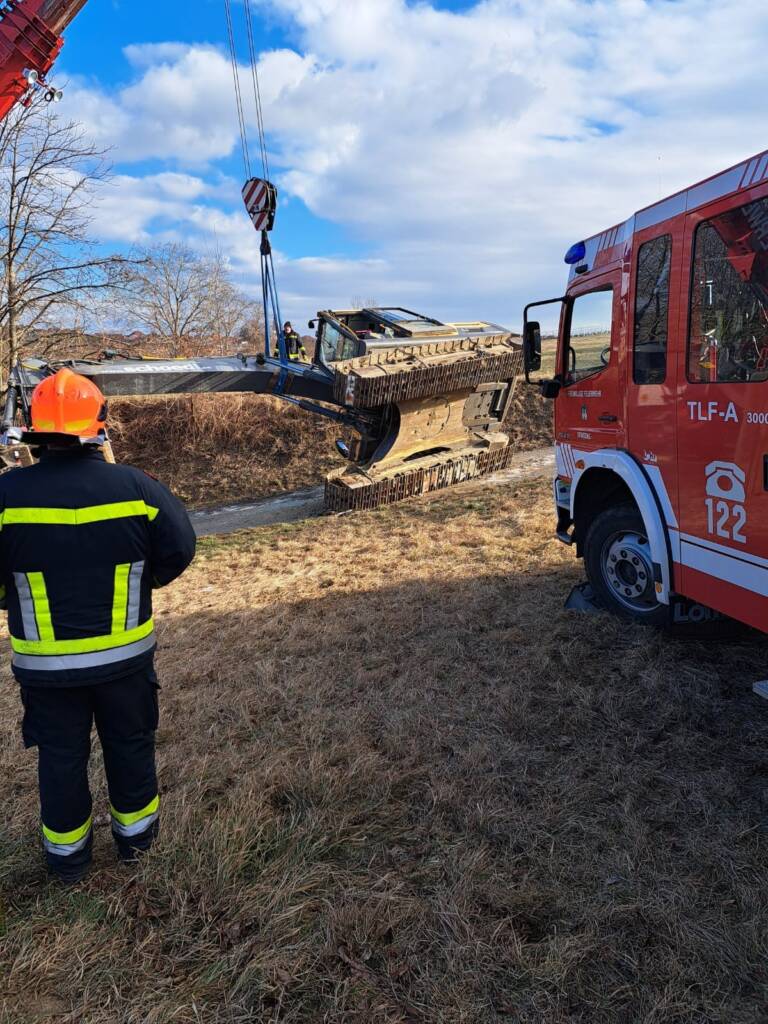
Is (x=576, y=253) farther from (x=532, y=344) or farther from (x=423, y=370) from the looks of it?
(x=423, y=370)

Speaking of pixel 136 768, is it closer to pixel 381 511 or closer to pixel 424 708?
pixel 424 708

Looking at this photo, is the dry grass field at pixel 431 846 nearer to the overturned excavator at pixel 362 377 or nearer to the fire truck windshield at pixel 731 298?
the fire truck windshield at pixel 731 298

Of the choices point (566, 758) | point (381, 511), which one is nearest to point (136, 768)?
point (566, 758)

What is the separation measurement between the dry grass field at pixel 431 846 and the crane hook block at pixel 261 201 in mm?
6599

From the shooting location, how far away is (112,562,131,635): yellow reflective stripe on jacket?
229cm

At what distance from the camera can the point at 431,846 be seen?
8.54 feet

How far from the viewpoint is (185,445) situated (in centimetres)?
1589

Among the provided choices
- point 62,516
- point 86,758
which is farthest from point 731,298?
point 86,758

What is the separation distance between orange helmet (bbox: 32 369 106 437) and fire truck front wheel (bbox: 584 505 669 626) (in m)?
3.38

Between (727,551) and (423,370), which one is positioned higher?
(423,370)

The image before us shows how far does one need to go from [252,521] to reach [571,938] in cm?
979

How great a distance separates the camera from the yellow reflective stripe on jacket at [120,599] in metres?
2.29

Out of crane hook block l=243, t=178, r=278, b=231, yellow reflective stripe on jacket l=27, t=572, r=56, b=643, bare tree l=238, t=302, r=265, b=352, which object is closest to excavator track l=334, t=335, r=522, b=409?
crane hook block l=243, t=178, r=278, b=231

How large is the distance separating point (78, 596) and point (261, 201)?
322 inches
